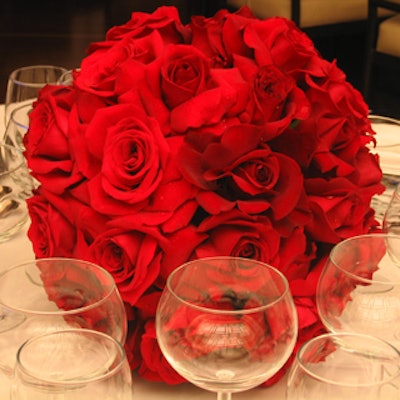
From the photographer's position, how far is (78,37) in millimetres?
5004

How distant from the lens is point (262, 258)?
774mm

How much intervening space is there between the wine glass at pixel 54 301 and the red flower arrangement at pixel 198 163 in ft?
0.10

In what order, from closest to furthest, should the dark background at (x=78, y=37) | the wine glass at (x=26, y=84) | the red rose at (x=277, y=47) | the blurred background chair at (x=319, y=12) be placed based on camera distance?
the red rose at (x=277, y=47)
the wine glass at (x=26, y=84)
the blurred background chair at (x=319, y=12)
the dark background at (x=78, y=37)

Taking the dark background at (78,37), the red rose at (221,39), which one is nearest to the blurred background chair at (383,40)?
the dark background at (78,37)

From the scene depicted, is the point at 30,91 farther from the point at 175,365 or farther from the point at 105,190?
the point at 175,365

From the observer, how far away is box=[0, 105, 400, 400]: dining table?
801mm

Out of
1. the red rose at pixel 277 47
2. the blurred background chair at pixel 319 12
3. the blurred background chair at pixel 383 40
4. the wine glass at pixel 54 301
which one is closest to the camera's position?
the wine glass at pixel 54 301

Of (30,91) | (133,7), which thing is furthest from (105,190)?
(133,7)

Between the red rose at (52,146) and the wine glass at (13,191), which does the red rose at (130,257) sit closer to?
the red rose at (52,146)

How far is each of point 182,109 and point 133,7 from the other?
4.70 metres

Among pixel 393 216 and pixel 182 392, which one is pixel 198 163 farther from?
pixel 393 216

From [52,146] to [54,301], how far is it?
0.51 ft

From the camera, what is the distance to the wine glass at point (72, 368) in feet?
1.80

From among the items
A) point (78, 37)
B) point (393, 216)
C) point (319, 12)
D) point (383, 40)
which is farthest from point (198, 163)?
point (78, 37)
